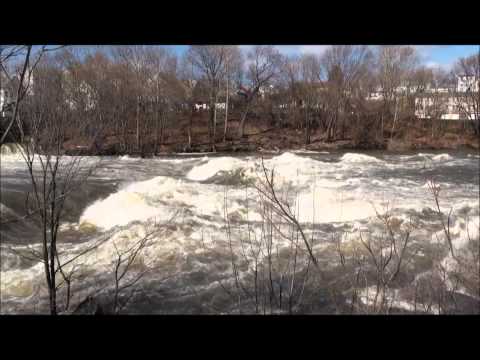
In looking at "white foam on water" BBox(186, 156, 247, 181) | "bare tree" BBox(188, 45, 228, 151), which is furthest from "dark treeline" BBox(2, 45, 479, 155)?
"white foam on water" BBox(186, 156, 247, 181)

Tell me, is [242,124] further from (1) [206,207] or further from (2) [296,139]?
(1) [206,207]

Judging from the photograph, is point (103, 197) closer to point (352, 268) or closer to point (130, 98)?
point (352, 268)

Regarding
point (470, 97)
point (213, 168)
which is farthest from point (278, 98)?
point (470, 97)

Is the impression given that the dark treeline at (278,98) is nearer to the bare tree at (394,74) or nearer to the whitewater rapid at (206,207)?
the bare tree at (394,74)

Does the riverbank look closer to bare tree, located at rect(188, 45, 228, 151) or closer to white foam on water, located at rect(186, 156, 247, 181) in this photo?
bare tree, located at rect(188, 45, 228, 151)

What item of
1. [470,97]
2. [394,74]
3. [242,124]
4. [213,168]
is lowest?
[213,168]

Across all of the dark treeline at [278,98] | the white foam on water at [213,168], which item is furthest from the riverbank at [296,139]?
the white foam on water at [213,168]

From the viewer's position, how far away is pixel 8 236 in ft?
25.2

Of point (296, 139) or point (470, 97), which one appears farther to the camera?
point (296, 139)

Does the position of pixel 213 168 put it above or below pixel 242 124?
below

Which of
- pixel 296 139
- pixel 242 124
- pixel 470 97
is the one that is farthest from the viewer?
pixel 242 124

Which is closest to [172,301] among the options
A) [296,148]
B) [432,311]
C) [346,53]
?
[432,311]
